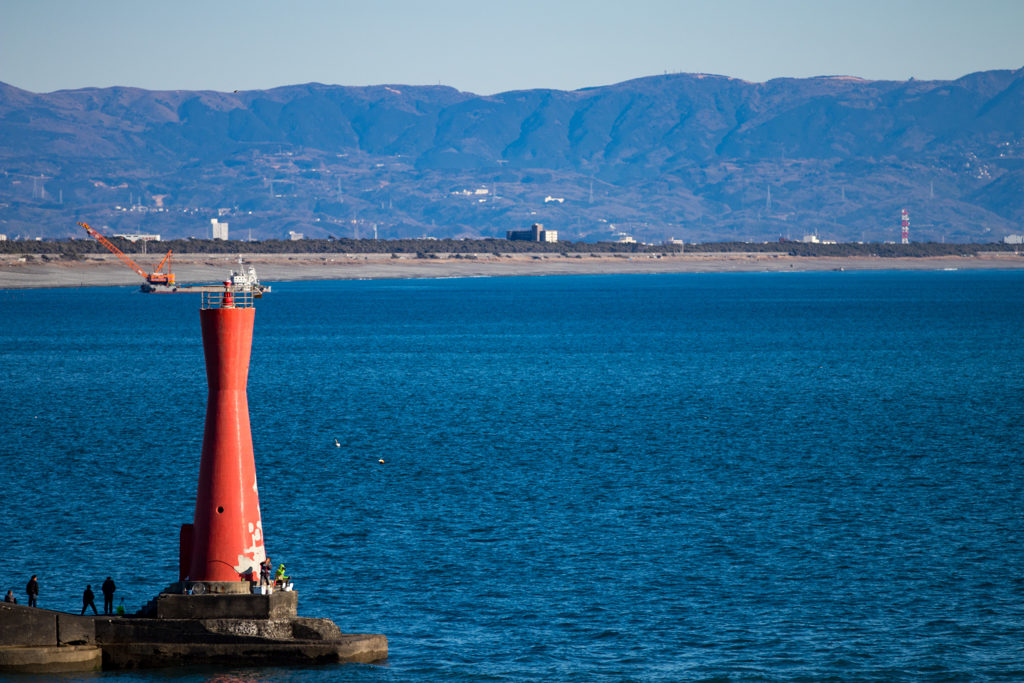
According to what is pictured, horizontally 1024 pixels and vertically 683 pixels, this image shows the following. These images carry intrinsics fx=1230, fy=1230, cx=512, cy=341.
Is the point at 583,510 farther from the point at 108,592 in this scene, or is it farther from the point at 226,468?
the point at 226,468

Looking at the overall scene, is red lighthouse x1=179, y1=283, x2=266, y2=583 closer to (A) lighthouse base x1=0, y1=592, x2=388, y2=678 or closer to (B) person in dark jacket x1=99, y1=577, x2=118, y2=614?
(A) lighthouse base x1=0, y1=592, x2=388, y2=678

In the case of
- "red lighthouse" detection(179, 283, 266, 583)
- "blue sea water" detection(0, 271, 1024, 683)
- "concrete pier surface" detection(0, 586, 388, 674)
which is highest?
"red lighthouse" detection(179, 283, 266, 583)

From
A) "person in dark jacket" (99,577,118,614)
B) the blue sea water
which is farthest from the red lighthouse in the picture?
"person in dark jacket" (99,577,118,614)

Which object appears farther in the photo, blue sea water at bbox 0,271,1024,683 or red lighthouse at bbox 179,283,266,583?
blue sea water at bbox 0,271,1024,683

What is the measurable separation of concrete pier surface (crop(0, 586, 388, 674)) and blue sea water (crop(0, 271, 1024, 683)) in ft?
1.62

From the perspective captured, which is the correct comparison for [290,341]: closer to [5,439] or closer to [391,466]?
[5,439]

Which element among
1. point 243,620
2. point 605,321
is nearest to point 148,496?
point 243,620

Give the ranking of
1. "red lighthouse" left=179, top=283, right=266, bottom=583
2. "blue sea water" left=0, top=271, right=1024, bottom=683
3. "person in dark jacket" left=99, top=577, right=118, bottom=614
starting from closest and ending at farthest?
1. "red lighthouse" left=179, top=283, right=266, bottom=583
2. "person in dark jacket" left=99, top=577, right=118, bottom=614
3. "blue sea water" left=0, top=271, right=1024, bottom=683

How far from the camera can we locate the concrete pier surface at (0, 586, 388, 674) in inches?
1083

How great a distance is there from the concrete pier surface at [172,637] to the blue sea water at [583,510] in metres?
0.50

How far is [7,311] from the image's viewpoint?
7810 inches

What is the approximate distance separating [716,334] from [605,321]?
1203 inches

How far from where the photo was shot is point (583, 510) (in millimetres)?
48969

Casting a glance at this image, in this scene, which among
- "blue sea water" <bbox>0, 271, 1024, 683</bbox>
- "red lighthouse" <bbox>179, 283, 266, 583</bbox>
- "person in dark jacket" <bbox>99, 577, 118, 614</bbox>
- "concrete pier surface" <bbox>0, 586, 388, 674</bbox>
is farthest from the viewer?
"blue sea water" <bbox>0, 271, 1024, 683</bbox>
